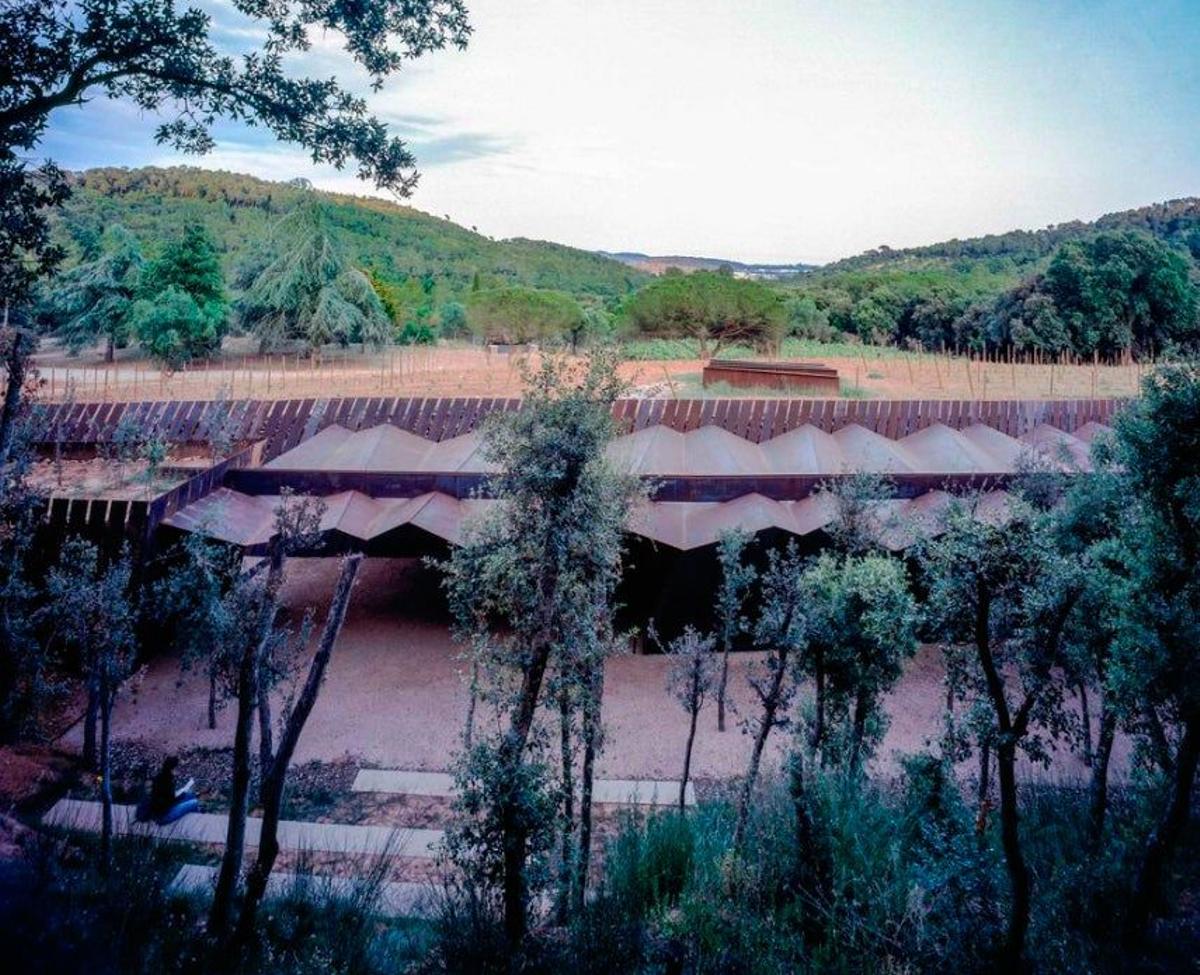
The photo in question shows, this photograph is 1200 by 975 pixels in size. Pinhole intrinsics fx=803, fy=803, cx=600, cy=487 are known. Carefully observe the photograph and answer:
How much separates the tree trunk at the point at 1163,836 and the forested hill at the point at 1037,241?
56.2 metres

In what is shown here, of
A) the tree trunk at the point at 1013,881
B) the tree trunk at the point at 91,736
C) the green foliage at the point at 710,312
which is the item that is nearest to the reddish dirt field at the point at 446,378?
the green foliage at the point at 710,312

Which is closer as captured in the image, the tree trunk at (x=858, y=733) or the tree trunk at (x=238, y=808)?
the tree trunk at (x=238, y=808)

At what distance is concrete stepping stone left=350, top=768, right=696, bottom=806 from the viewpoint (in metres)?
11.7

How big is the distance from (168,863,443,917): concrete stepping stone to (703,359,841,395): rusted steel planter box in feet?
76.4

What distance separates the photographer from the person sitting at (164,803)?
10562 millimetres

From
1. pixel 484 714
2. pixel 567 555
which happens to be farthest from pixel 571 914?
pixel 484 714

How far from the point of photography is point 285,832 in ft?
34.9

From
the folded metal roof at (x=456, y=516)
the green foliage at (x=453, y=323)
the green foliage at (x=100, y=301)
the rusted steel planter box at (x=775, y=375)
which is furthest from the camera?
the green foliage at (x=453, y=323)

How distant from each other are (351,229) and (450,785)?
69048mm

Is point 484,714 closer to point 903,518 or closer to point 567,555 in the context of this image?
point 567,555

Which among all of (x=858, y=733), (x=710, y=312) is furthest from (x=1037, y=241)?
(x=858, y=733)

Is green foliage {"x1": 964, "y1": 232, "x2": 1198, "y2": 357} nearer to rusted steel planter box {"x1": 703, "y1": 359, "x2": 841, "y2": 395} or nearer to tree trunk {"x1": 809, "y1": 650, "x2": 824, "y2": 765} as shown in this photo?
rusted steel planter box {"x1": 703, "y1": 359, "x2": 841, "y2": 395}

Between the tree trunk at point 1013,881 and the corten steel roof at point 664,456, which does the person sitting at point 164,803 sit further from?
the tree trunk at point 1013,881

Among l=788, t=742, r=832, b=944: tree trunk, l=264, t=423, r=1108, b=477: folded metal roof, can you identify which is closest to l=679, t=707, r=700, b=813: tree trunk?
l=788, t=742, r=832, b=944: tree trunk
